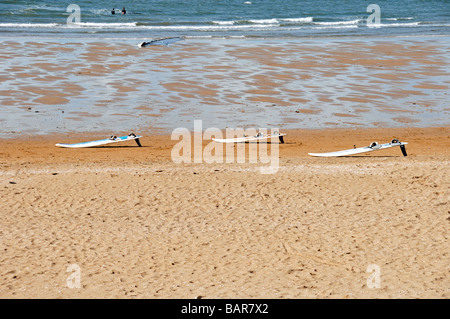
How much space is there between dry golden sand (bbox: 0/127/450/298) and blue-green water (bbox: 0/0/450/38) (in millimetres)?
24253

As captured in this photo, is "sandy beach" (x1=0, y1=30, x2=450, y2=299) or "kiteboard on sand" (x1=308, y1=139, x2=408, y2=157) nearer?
"sandy beach" (x1=0, y1=30, x2=450, y2=299)

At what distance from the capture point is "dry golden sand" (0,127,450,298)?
716 cm

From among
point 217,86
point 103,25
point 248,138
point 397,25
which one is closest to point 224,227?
point 248,138

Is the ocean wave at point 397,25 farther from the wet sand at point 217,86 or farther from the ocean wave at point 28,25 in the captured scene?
the ocean wave at point 28,25

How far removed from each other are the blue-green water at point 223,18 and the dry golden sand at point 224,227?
24.3m

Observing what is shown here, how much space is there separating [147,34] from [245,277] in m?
30.2

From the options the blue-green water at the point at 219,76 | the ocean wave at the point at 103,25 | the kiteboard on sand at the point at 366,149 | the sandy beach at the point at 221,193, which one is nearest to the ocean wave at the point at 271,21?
the blue-green water at the point at 219,76

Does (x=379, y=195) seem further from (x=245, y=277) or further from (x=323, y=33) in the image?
(x=323, y=33)

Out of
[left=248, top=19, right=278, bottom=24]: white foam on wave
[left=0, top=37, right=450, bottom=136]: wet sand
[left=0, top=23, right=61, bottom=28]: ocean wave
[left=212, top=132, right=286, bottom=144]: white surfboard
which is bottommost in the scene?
[left=212, top=132, right=286, bottom=144]: white surfboard

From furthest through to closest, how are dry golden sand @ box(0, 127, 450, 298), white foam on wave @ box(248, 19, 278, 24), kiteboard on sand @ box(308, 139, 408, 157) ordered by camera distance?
1. white foam on wave @ box(248, 19, 278, 24)
2. kiteboard on sand @ box(308, 139, 408, 157)
3. dry golden sand @ box(0, 127, 450, 298)

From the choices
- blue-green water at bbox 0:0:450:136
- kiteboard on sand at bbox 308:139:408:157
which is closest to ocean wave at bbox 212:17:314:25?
blue-green water at bbox 0:0:450:136

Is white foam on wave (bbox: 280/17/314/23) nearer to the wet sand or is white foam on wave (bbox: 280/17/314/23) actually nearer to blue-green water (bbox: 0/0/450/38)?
blue-green water (bbox: 0/0/450/38)
